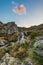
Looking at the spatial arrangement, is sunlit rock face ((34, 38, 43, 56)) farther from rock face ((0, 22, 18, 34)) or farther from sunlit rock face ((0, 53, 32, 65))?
rock face ((0, 22, 18, 34))

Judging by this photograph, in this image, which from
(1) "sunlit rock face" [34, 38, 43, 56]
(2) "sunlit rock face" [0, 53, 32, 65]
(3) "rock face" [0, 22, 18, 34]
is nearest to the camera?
(2) "sunlit rock face" [0, 53, 32, 65]

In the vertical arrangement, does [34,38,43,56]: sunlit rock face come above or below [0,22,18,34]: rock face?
below

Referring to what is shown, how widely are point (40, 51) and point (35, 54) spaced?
1.00m

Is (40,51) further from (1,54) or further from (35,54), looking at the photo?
(1,54)

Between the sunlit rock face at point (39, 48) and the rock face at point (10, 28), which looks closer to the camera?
the sunlit rock face at point (39, 48)

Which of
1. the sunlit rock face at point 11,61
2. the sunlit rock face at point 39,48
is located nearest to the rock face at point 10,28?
the sunlit rock face at point 11,61

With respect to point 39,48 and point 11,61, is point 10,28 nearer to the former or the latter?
point 39,48

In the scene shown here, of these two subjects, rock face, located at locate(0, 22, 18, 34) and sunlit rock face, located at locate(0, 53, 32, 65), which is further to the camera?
rock face, located at locate(0, 22, 18, 34)

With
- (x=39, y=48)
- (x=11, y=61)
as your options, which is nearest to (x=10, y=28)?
(x=39, y=48)

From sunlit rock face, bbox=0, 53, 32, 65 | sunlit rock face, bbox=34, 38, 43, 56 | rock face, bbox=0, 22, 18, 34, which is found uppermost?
rock face, bbox=0, 22, 18, 34

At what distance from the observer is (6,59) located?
3159cm

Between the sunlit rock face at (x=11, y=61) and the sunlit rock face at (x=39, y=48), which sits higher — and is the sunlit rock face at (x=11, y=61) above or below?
below

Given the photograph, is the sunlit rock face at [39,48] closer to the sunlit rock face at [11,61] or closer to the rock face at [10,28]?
the sunlit rock face at [11,61]

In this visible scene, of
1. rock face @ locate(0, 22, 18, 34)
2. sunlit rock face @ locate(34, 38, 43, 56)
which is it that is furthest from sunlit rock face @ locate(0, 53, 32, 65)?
rock face @ locate(0, 22, 18, 34)
